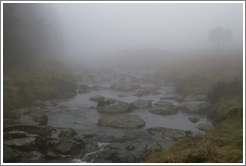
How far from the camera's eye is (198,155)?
11672mm

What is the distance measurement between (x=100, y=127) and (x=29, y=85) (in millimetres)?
13999

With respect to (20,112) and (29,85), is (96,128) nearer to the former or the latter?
(20,112)

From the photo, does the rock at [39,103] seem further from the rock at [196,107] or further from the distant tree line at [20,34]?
the rock at [196,107]

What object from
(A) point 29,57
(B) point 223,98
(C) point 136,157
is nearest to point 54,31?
(A) point 29,57

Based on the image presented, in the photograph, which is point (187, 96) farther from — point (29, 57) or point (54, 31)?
A: point (54, 31)

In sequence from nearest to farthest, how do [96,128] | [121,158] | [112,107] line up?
[121,158] → [96,128] → [112,107]

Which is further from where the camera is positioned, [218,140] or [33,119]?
[33,119]

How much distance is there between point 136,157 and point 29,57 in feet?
90.0

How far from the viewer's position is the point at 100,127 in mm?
20953

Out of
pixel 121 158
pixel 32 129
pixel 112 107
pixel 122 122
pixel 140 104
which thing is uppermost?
pixel 140 104

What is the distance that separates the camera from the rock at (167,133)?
1878 centimetres

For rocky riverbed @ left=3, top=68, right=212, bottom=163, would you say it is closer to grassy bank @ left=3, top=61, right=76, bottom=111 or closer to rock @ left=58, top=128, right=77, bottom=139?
rock @ left=58, top=128, right=77, bottom=139

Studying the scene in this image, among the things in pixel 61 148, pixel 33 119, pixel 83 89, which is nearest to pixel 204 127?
pixel 61 148

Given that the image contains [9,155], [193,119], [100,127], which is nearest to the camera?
[9,155]
